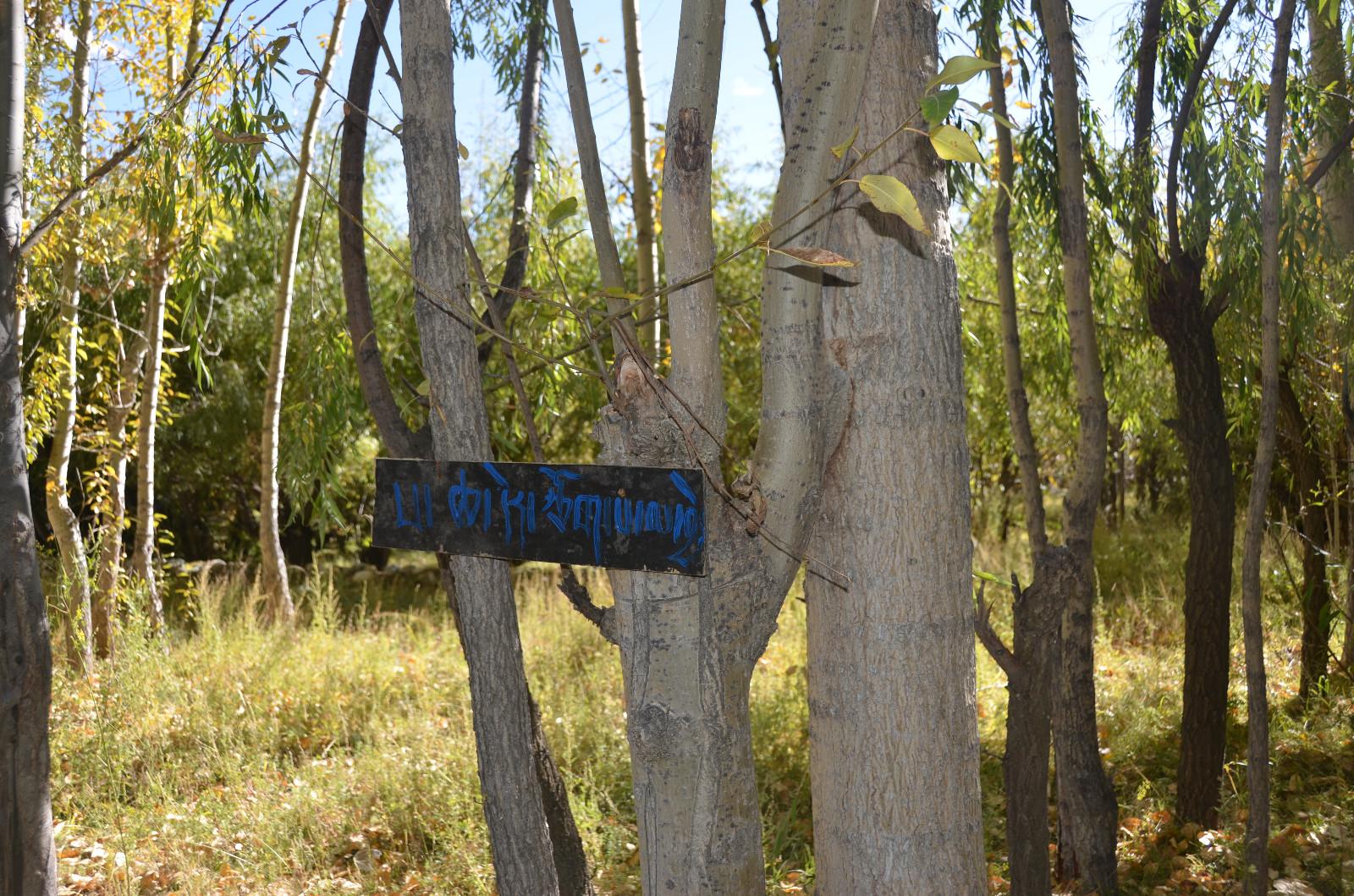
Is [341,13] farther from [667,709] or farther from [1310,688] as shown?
[1310,688]

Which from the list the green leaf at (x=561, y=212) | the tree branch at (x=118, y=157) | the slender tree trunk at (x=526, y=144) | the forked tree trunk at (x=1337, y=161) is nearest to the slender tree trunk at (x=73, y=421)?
the tree branch at (x=118, y=157)

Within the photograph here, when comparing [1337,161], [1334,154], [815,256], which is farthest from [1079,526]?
[1337,161]

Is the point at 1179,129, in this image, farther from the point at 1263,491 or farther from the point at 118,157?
the point at 118,157

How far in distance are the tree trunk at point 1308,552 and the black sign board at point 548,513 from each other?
12.8 ft

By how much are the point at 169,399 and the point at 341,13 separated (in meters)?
4.88

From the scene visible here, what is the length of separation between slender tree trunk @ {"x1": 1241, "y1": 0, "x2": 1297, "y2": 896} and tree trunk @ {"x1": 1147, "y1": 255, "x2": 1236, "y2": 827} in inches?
41.2

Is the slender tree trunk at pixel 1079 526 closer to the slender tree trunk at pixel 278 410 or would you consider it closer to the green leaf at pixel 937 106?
the green leaf at pixel 937 106

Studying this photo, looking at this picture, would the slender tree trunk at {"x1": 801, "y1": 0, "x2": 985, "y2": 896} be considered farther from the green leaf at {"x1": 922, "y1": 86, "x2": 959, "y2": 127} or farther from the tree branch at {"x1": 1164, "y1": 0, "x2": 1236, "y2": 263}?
the tree branch at {"x1": 1164, "y1": 0, "x2": 1236, "y2": 263}

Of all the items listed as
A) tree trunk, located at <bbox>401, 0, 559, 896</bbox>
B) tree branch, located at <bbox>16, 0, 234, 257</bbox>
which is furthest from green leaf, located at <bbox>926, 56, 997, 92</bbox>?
tree branch, located at <bbox>16, 0, 234, 257</bbox>

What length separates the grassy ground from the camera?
3.23m

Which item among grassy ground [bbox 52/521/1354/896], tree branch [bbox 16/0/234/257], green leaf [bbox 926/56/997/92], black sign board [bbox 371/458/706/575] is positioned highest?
tree branch [bbox 16/0/234/257]

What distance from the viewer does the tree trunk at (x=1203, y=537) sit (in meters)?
3.57

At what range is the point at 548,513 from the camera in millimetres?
1459

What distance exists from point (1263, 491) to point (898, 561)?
1.55 metres
